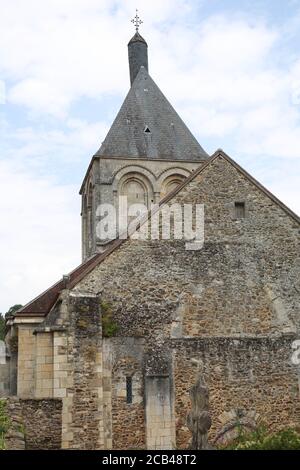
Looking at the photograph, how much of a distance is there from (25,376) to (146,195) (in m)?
10.3

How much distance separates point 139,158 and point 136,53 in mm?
6103

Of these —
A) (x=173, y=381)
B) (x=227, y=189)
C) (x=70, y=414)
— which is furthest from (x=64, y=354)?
(x=227, y=189)

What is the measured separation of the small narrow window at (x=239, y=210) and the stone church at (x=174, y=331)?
2 cm

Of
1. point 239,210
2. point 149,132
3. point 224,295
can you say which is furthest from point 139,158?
point 224,295

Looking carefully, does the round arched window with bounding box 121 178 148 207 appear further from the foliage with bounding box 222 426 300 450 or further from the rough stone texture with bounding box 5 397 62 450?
the foliage with bounding box 222 426 300 450

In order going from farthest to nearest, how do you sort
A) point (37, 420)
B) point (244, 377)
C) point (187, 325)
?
1. point (187, 325)
2. point (244, 377)
3. point (37, 420)

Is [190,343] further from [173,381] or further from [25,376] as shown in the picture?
[25,376]

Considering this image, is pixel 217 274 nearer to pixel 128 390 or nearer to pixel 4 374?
pixel 128 390

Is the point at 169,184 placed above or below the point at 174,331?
above

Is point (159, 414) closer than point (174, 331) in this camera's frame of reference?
Yes

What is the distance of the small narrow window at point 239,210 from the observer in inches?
611

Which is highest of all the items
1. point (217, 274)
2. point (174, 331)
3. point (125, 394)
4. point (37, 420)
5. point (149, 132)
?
point (149, 132)

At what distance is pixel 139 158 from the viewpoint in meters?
24.3
